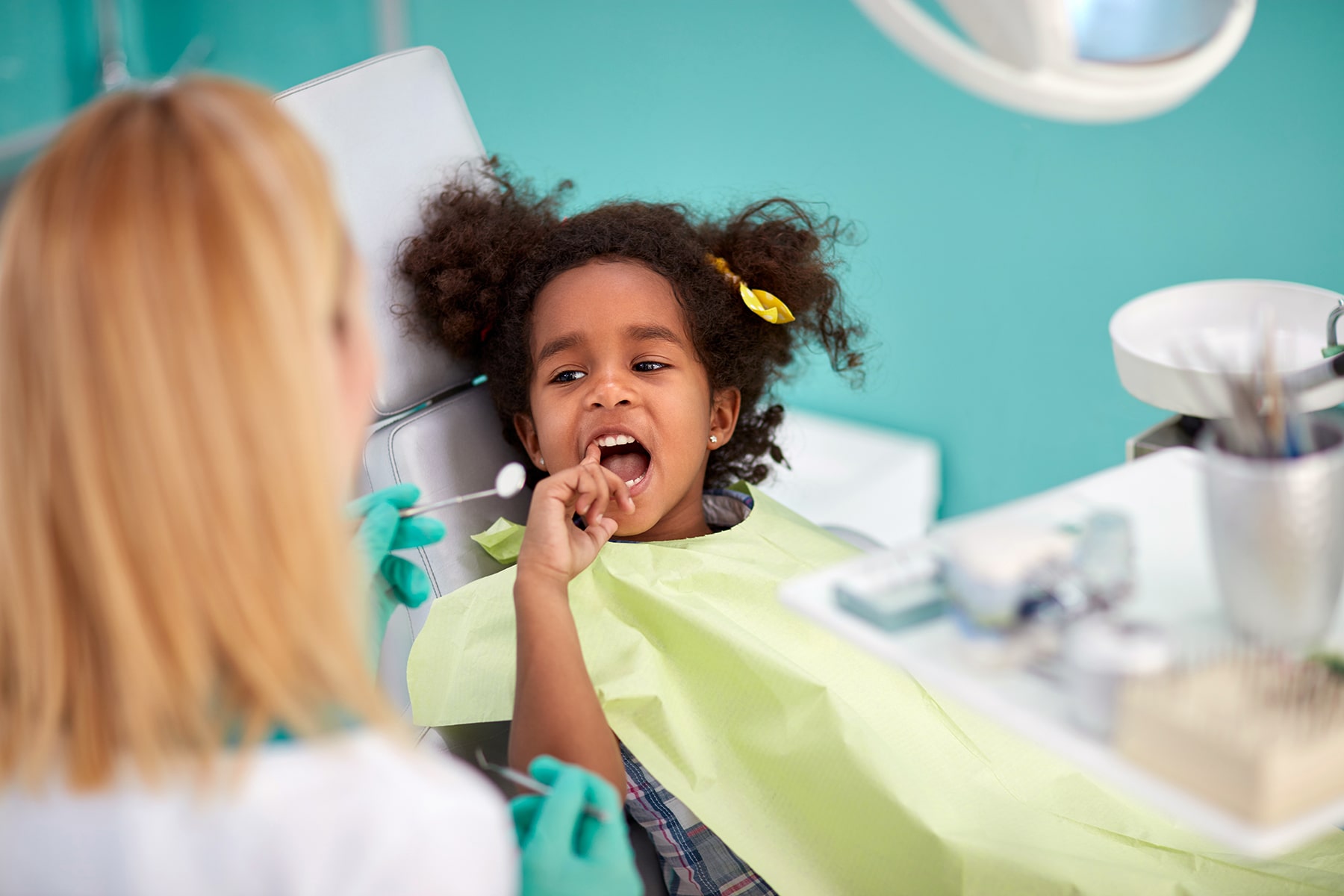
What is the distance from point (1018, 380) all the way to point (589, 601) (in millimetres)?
1333

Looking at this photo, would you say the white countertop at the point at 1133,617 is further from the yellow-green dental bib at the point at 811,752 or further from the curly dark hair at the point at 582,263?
the curly dark hair at the point at 582,263

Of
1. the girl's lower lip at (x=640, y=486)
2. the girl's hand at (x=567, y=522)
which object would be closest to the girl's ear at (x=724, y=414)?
the girl's lower lip at (x=640, y=486)

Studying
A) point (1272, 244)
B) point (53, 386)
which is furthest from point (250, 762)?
point (1272, 244)

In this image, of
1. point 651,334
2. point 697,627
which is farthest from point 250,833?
point 651,334

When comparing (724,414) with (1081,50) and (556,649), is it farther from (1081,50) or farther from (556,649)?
(1081,50)

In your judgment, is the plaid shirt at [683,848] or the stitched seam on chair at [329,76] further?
the stitched seam on chair at [329,76]

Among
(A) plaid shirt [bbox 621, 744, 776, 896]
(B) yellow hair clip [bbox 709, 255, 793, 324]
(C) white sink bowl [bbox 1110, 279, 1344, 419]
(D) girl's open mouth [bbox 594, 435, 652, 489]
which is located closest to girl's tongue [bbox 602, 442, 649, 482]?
(D) girl's open mouth [bbox 594, 435, 652, 489]

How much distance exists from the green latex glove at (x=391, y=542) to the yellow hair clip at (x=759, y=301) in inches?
22.9

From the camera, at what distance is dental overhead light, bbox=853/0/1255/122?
0.77 metres

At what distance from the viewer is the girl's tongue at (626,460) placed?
157 cm

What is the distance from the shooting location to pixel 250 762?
66 cm

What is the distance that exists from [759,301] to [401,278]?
1.70 ft

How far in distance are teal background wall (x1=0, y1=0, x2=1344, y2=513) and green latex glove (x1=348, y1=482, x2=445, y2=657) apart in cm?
125

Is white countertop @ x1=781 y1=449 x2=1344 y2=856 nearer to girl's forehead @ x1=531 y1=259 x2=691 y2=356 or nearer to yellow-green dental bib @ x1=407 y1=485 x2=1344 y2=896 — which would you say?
yellow-green dental bib @ x1=407 y1=485 x2=1344 y2=896
